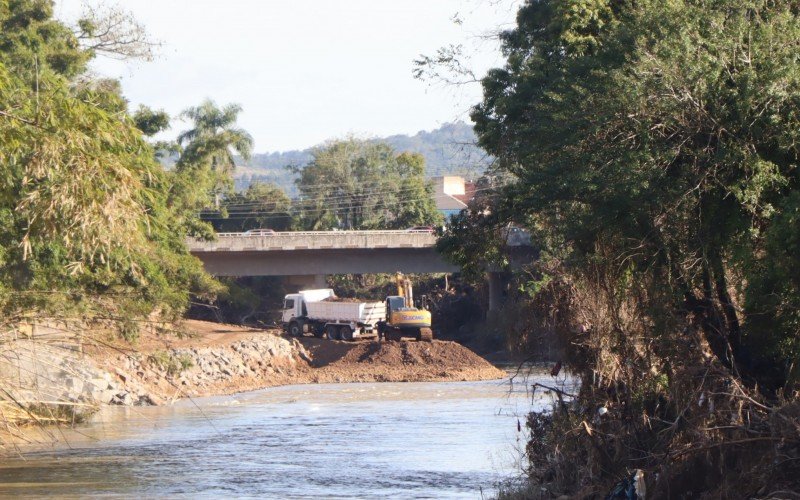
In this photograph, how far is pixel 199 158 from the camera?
52094mm

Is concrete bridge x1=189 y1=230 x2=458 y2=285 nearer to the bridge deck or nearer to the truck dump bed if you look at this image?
the bridge deck

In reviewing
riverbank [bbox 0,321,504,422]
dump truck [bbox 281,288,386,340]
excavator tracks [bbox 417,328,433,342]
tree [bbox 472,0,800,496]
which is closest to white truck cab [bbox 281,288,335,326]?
dump truck [bbox 281,288,386,340]

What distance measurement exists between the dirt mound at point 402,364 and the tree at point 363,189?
1216 inches

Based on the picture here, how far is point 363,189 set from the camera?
95.5 metres

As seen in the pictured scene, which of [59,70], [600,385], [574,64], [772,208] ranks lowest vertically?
[600,385]

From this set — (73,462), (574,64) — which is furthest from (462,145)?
(73,462)

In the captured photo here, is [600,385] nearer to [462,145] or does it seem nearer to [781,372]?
[781,372]

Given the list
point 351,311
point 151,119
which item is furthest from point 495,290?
point 151,119

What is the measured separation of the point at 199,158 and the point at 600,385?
127 ft

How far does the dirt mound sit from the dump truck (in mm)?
2566

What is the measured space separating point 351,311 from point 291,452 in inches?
1204

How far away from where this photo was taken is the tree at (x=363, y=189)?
8794 centimetres

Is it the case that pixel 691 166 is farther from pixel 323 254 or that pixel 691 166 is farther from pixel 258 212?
pixel 258 212

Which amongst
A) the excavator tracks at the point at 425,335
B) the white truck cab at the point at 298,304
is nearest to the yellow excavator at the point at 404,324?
the excavator tracks at the point at 425,335
